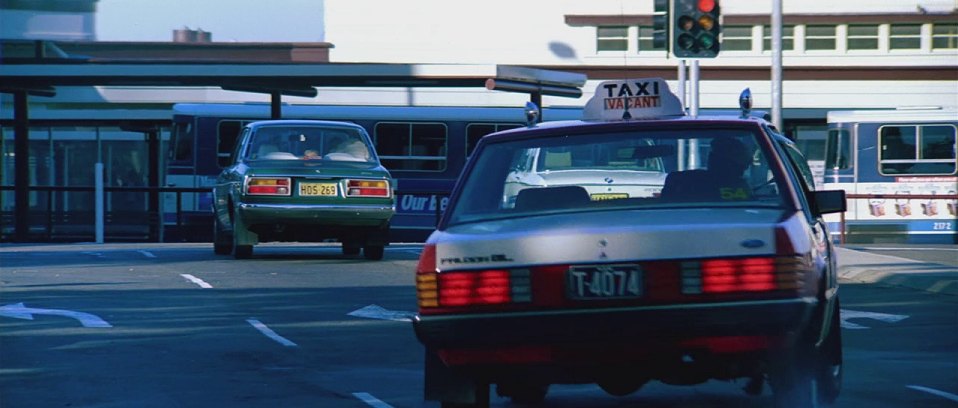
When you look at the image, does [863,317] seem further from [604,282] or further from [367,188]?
[604,282]

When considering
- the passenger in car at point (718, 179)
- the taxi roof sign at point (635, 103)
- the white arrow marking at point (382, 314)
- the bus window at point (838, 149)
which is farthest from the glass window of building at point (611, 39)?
the passenger in car at point (718, 179)

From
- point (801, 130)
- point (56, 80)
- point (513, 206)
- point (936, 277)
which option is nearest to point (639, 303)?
point (513, 206)

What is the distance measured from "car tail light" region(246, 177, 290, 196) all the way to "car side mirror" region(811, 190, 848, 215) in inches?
443

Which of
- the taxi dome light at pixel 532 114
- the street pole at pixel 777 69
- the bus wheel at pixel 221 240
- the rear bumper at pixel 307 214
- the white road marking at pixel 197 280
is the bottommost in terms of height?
the white road marking at pixel 197 280

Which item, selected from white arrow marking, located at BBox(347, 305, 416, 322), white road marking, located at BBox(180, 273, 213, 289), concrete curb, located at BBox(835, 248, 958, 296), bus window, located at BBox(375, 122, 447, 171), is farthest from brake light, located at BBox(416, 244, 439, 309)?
bus window, located at BBox(375, 122, 447, 171)

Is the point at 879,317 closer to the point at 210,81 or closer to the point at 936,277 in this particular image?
the point at 936,277

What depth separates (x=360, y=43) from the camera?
5412 centimetres

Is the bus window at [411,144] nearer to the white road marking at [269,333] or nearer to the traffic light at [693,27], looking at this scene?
the traffic light at [693,27]

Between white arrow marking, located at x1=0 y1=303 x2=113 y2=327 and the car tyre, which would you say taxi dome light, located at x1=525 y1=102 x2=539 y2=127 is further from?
the car tyre

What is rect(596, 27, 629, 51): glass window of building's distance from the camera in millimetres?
52531

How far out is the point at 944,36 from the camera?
168ft

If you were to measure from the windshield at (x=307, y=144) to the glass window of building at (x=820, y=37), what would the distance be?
34601 mm

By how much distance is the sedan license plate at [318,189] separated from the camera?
1850 cm

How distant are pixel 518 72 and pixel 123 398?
17.7m
